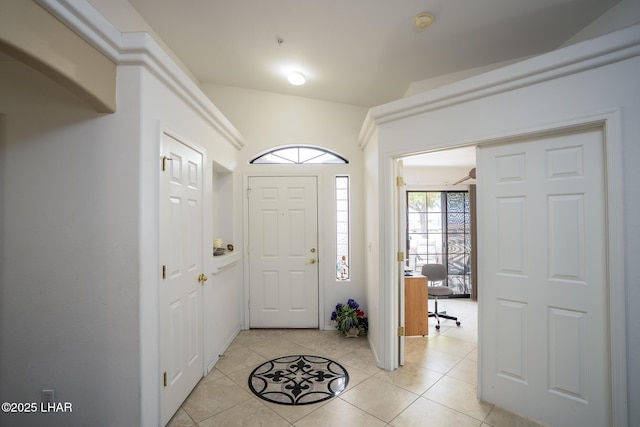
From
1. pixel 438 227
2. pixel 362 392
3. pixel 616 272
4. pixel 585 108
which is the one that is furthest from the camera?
pixel 438 227

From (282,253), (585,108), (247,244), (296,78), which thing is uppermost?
(296,78)

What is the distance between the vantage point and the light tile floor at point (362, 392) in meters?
2.00

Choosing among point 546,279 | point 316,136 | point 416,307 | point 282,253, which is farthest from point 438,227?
point 546,279

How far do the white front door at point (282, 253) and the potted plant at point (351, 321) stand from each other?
392 mm

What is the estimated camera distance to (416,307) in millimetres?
3473

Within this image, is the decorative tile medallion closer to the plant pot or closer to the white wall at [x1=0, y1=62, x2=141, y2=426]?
the plant pot

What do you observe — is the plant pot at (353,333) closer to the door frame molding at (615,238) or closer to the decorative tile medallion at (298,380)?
the decorative tile medallion at (298,380)

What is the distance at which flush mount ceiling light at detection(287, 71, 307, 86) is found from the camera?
122 inches

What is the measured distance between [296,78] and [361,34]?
1.01 m

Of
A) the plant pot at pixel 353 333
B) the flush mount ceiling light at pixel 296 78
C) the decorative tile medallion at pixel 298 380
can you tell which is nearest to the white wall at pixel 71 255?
the decorative tile medallion at pixel 298 380

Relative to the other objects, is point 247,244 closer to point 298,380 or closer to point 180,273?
point 180,273

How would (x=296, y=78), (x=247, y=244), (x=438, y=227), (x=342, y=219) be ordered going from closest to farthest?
(x=296, y=78) → (x=247, y=244) → (x=342, y=219) → (x=438, y=227)

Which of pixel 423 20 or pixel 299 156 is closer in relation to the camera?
pixel 423 20

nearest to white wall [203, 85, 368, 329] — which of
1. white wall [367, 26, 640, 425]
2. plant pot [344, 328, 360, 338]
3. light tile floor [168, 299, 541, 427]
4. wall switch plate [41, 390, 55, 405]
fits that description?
plant pot [344, 328, 360, 338]
